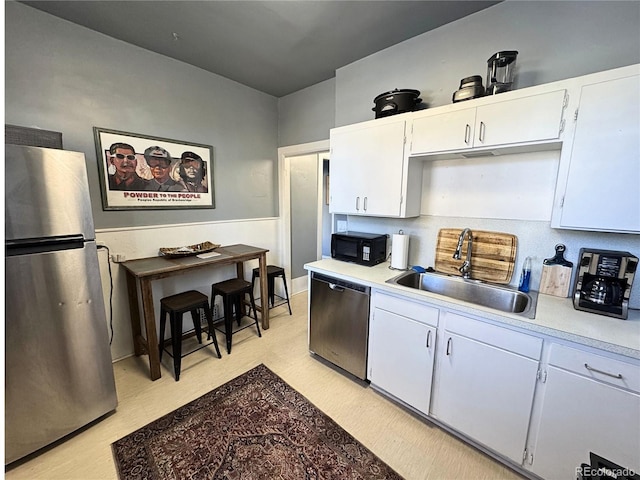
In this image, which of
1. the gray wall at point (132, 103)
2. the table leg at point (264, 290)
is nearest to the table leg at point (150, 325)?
the gray wall at point (132, 103)

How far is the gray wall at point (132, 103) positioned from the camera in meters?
1.97

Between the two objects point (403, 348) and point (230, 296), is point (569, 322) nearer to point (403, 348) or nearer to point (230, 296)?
point (403, 348)

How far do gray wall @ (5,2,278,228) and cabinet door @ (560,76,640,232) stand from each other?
3.03 m

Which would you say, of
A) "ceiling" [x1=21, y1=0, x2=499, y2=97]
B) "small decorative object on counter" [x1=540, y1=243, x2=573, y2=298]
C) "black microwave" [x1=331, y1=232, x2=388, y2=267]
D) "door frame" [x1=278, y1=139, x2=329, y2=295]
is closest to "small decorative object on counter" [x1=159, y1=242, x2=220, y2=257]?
"door frame" [x1=278, y1=139, x2=329, y2=295]

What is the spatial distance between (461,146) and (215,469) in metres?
2.53

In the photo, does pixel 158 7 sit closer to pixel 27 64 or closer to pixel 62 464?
pixel 27 64

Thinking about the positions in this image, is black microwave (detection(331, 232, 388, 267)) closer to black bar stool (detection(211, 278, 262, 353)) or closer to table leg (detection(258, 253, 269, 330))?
table leg (detection(258, 253, 269, 330))

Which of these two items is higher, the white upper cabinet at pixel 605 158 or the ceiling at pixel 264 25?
the ceiling at pixel 264 25

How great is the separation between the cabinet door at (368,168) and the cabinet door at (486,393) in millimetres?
1137

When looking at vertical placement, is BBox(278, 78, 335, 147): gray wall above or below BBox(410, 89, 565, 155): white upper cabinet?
above

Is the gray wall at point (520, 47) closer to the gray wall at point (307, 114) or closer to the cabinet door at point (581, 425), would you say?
the gray wall at point (307, 114)

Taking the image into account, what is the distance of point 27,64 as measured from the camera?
1.96 meters

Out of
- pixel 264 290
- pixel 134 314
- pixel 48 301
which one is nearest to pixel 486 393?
pixel 264 290

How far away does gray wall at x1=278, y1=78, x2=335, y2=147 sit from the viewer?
3.12 m
